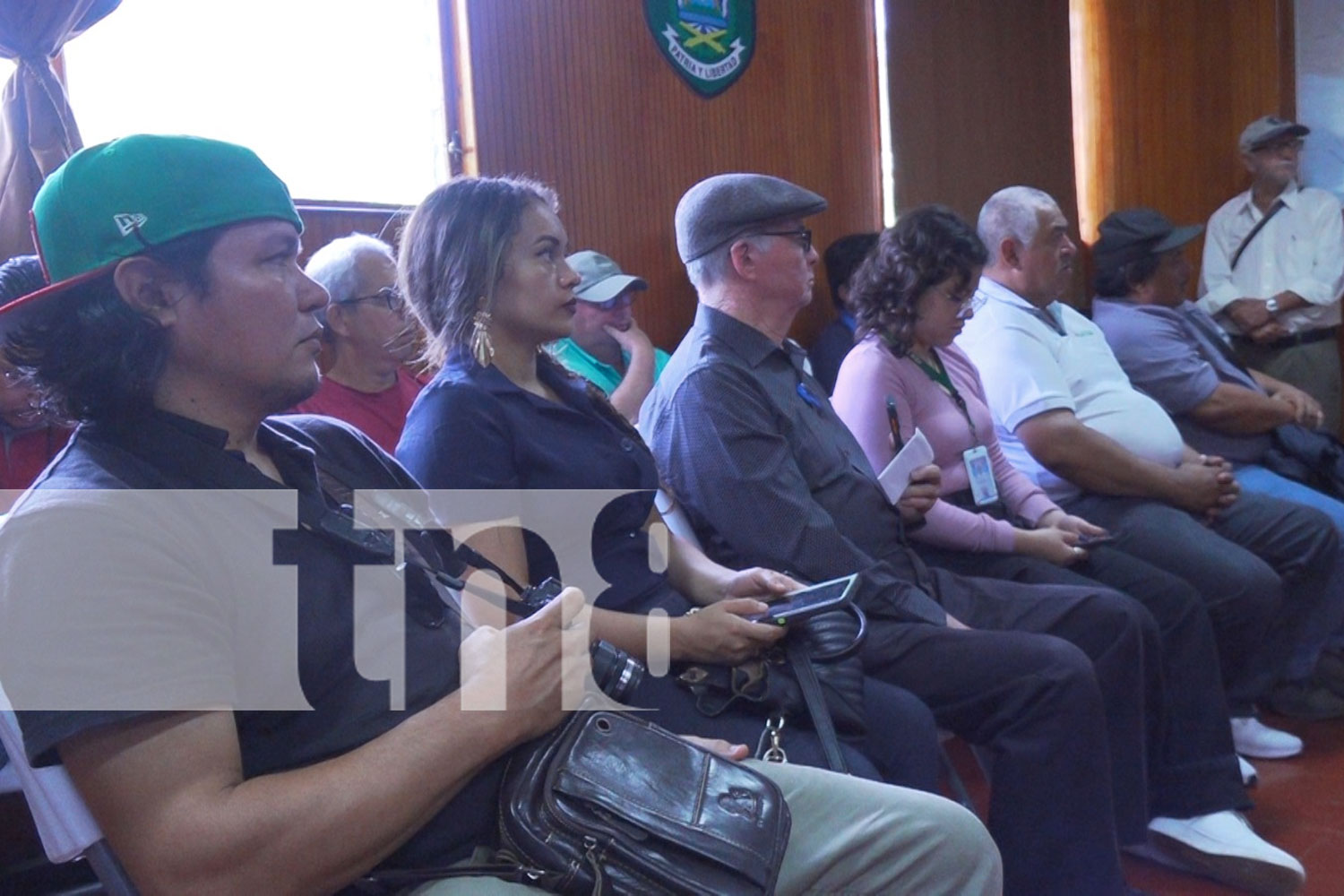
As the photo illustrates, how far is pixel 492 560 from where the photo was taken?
1637mm

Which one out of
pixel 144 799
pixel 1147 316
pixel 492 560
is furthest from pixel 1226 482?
pixel 144 799

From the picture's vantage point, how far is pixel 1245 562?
9.07 ft

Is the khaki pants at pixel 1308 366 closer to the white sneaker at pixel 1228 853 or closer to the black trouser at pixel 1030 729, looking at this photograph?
the white sneaker at pixel 1228 853

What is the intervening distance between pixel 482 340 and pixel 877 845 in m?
0.95

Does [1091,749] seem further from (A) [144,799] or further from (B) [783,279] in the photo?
(A) [144,799]

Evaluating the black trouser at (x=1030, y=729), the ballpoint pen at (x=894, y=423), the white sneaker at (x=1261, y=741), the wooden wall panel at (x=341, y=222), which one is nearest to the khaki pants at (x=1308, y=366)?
the white sneaker at (x=1261, y=741)

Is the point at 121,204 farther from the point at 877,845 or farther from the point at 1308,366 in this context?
the point at 1308,366

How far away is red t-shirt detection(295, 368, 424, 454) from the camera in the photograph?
7.86ft

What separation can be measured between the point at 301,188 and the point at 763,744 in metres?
2.07

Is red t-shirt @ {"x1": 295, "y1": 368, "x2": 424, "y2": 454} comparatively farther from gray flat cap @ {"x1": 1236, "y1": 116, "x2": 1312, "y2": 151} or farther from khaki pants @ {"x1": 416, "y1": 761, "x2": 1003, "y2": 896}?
gray flat cap @ {"x1": 1236, "y1": 116, "x2": 1312, "y2": 151}

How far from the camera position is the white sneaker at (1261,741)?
291 centimetres

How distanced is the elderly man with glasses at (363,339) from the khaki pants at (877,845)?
1375mm

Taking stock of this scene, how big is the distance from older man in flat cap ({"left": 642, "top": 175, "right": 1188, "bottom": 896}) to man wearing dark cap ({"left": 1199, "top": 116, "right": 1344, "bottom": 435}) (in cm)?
316

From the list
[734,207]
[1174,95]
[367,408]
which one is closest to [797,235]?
[734,207]
